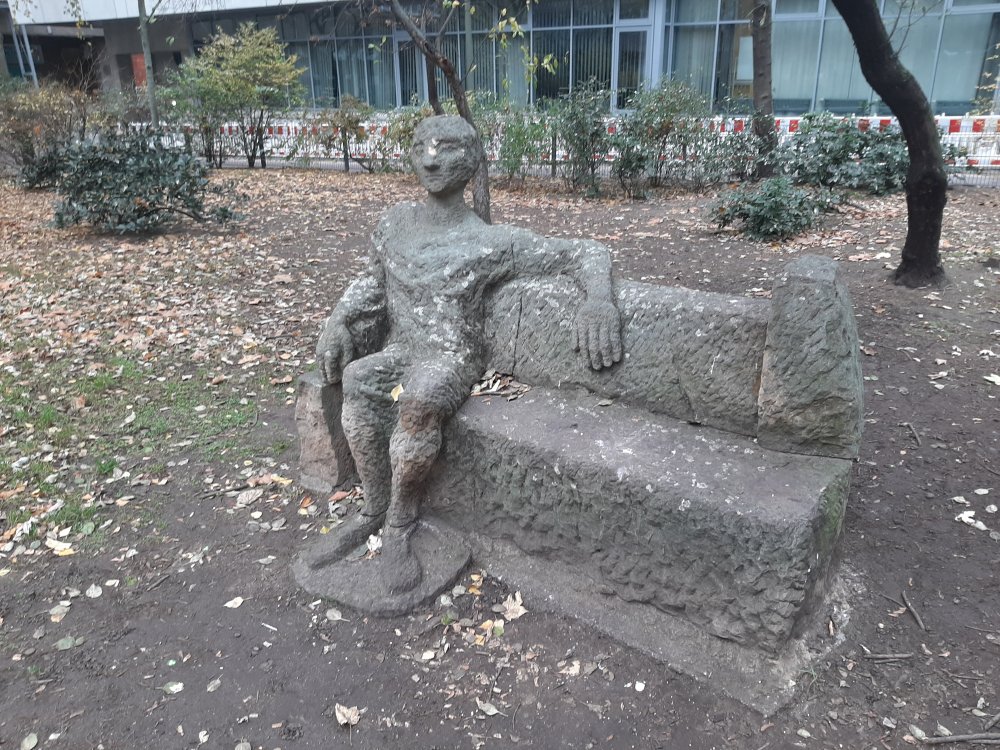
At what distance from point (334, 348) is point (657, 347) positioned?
1.43m

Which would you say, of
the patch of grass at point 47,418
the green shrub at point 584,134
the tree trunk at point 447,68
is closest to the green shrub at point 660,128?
the green shrub at point 584,134

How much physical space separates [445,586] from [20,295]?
5873 millimetres

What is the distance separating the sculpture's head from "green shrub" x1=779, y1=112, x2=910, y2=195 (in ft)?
25.2

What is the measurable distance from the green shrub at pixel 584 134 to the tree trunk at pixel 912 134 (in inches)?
195

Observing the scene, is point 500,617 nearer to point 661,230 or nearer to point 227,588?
point 227,588

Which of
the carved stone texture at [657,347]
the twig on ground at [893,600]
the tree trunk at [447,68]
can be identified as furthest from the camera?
the tree trunk at [447,68]

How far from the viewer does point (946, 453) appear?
3947 millimetres

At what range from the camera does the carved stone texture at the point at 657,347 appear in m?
2.80

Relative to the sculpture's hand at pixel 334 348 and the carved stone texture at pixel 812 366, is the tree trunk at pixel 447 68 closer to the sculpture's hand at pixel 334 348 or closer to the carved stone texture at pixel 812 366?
the sculpture's hand at pixel 334 348

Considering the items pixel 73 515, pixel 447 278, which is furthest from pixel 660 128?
pixel 73 515

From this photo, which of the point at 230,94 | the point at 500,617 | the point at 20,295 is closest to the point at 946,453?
the point at 500,617

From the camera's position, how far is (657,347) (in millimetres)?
2945

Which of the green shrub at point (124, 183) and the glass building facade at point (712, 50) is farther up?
the glass building facade at point (712, 50)

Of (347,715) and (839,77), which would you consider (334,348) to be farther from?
(839,77)
